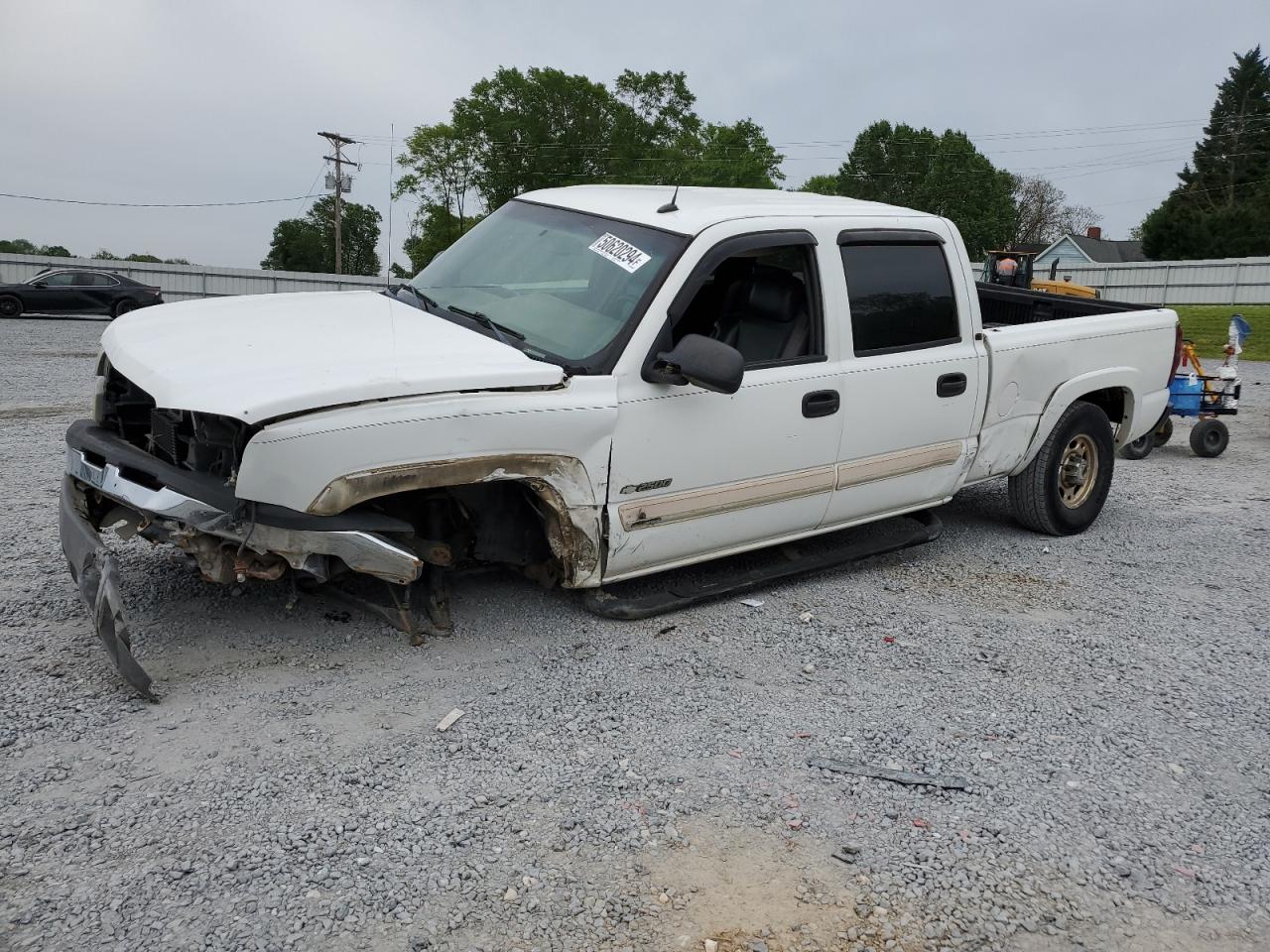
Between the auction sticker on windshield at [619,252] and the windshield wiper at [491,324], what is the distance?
567mm

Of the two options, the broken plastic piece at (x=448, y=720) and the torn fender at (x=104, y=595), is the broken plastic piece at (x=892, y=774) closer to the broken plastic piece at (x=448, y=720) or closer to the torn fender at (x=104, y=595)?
the broken plastic piece at (x=448, y=720)

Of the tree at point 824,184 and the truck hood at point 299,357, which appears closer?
the truck hood at point 299,357

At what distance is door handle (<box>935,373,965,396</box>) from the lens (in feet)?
17.8

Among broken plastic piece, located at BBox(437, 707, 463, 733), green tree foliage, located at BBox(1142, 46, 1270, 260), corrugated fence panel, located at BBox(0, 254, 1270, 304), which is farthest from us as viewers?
green tree foliage, located at BBox(1142, 46, 1270, 260)

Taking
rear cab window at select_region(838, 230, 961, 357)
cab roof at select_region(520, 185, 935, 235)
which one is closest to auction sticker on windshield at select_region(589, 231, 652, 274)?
cab roof at select_region(520, 185, 935, 235)

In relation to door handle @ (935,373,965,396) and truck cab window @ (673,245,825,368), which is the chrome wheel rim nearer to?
door handle @ (935,373,965,396)

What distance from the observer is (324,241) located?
77.3m

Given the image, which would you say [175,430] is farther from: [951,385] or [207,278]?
[207,278]

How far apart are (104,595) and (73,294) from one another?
80.6 ft

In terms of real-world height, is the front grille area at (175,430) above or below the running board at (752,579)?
above

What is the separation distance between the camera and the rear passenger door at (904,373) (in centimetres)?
513

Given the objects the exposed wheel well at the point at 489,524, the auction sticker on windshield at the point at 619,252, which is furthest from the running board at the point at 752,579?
the auction sticker on windshield at the point at 619,252

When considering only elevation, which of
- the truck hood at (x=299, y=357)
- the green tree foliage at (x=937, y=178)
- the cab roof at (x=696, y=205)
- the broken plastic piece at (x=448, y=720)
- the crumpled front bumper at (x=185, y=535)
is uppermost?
the green tree foliage at (x=937, y=178)

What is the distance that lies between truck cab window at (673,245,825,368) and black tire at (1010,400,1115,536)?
2.11 meters
